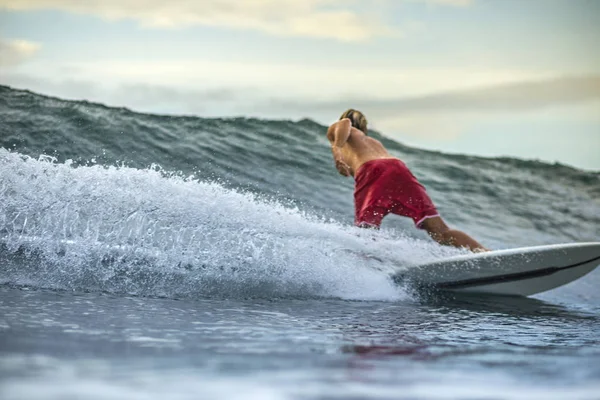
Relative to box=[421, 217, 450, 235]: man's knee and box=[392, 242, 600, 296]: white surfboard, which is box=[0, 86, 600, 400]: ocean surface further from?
box=[421, 217, 450, 235]: man's knee

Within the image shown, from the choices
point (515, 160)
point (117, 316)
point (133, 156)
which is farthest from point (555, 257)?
point (515, 160)

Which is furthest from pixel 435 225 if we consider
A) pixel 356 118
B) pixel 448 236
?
pixel 356 118

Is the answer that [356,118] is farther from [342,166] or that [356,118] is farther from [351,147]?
[342,166]

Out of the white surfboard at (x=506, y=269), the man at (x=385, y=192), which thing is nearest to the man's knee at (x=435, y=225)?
the man at (x=385, y=192)

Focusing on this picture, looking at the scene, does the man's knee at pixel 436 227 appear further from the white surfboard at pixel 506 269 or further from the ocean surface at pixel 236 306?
the white surfboard at pixel 506 269

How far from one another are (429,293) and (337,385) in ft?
8.48

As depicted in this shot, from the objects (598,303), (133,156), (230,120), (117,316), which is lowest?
(117,316)

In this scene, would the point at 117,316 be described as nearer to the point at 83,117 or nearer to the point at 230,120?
the point at 83,117

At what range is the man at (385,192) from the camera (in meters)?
4.59

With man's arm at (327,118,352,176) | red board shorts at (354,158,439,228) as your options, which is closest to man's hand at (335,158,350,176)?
man's arm at (327,118,352,176)

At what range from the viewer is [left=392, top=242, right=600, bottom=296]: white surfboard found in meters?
4.14

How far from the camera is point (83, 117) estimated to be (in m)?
9.78

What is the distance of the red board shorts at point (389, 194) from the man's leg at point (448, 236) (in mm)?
47

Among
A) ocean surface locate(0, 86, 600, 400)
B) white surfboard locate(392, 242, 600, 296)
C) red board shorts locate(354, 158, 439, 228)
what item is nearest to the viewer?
ocean surface locate(0, 86, 600, 400)
